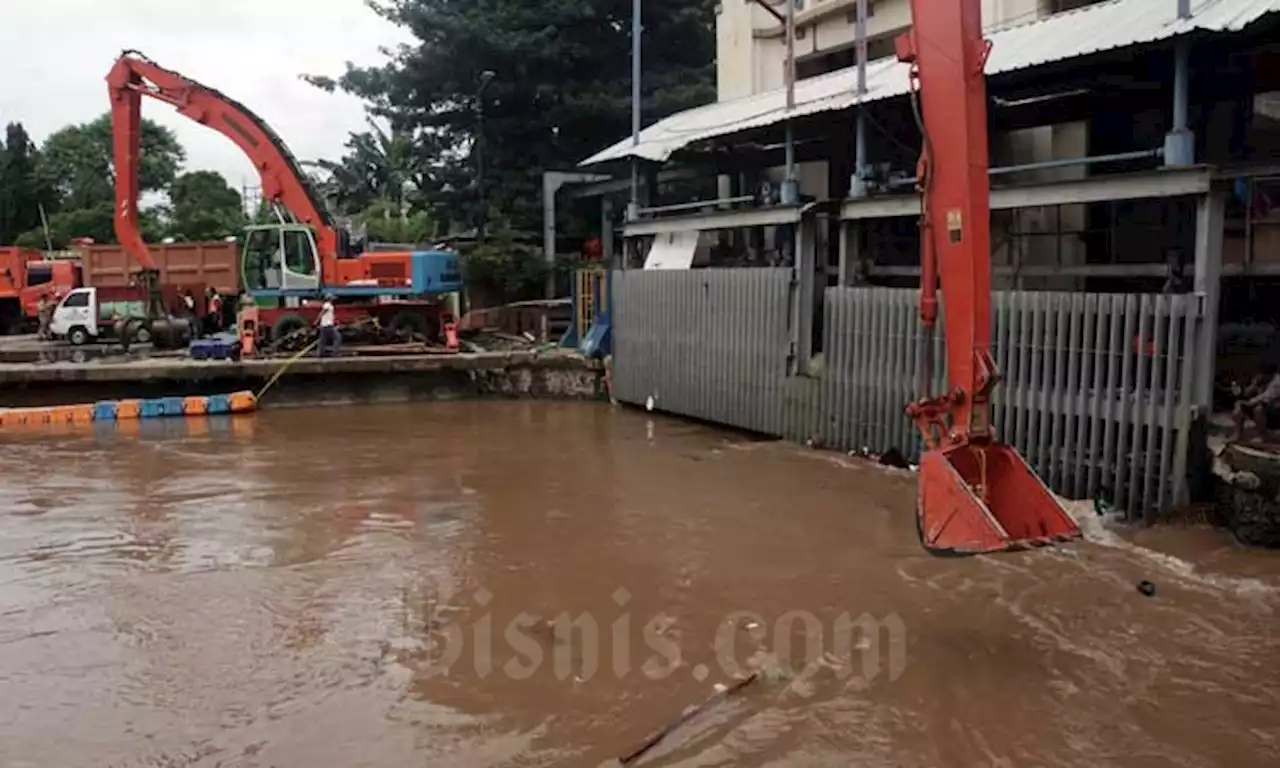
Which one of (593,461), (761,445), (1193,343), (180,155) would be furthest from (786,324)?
(180,155)

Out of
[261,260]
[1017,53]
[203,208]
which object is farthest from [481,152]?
[203,208]

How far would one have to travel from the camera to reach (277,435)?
17281 mm

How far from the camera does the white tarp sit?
1833 centimetres

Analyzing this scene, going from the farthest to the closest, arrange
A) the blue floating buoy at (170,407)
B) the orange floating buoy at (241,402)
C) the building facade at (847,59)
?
1. the orange floating buoy at (241,402)
2. the blue floating buoy at (170,407)
3. the building facade at (847,59)

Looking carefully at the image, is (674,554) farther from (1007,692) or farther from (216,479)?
(216,479)

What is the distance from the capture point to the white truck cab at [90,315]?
78.5ft

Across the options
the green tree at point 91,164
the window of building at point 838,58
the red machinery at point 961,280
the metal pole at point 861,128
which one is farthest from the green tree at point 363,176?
the red machinery at point 961,280

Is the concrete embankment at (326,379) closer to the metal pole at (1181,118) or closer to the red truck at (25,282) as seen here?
the red truck at (25,282)

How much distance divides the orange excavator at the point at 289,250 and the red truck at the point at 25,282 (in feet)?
18.5

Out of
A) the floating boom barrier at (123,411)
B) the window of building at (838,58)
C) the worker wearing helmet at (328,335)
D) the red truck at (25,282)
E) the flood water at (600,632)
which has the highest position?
the window of building at (838,58)

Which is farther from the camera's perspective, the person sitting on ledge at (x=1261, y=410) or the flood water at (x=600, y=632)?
the person sitting on ledge at (x=1261, y=410)

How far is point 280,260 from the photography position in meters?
21.3

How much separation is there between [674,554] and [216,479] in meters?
6.62

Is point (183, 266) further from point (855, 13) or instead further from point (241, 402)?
point (855, 13)
